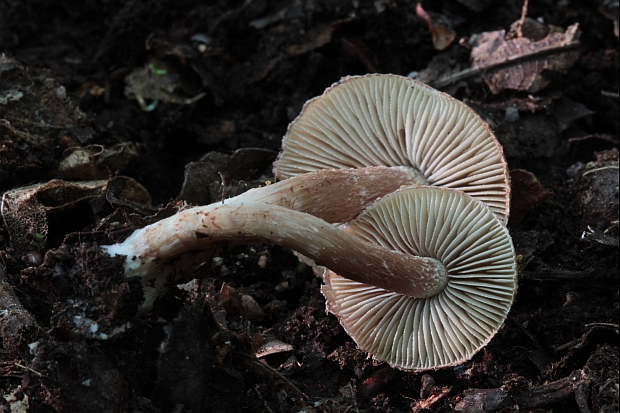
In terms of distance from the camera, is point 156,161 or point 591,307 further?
point 156,161

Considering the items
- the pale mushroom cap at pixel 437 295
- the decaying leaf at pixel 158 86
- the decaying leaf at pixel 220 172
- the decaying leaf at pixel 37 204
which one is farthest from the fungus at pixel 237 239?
the decaying leaf at pixel 158 86

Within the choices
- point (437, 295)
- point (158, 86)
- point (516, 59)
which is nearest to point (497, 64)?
point (516, 59)

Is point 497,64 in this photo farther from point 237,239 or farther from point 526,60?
point 237,239

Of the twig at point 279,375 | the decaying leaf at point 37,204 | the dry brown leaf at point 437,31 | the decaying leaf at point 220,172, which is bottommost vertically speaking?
the twig at point 279,375

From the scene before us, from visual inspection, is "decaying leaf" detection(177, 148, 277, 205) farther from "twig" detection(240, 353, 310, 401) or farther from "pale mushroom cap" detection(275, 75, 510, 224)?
"twig" detection(240, 353, 310, 401)

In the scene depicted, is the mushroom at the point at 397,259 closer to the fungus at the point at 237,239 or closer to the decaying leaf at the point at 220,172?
the fungus at the point at 237,239

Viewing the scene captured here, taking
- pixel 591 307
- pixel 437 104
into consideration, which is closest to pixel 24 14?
pixel 437 104

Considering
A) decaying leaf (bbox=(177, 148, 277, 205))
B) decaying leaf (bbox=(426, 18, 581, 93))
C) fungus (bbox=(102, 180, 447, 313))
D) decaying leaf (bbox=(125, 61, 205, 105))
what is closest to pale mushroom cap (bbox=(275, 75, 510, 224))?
decaying leaf (bbox=(177, 148, 277, 205))

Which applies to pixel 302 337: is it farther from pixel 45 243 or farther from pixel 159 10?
pixel 159 10
